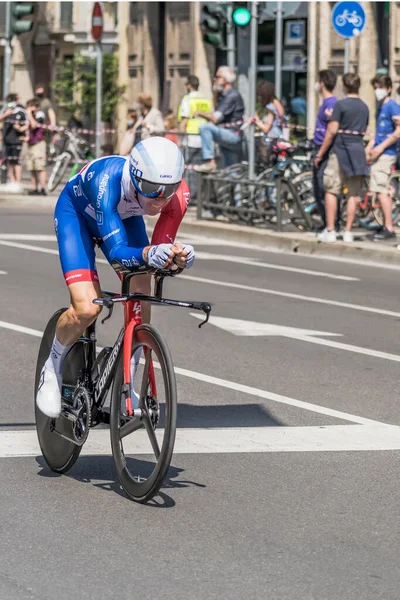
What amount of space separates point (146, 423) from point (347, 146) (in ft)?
38.6

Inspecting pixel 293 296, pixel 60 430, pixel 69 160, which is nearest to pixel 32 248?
pixel 293 296

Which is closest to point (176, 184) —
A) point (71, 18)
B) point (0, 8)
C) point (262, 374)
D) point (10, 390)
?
point (10, 390)

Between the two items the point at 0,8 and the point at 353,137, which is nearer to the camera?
the point at 353,137

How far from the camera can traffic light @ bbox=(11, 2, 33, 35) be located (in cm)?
2700

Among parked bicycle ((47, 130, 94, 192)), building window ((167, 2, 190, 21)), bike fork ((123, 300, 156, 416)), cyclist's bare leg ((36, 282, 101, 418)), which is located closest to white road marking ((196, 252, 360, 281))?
parked bicycle ((47, 130, 94, 192))

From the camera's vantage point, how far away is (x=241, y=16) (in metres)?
21.7

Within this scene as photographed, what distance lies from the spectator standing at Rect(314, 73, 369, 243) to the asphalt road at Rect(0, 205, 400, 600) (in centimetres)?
512

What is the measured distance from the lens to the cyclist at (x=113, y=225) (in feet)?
20.2

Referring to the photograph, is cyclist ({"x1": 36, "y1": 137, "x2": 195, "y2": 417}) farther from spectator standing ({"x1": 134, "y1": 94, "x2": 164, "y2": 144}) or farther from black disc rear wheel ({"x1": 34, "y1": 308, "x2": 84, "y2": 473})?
spectator standing ({"x1": 134, "y1": 94, "x2": 164, "y2": 144})

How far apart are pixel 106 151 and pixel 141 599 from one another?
25991 mm

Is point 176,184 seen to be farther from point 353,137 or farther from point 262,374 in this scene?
point 353,137

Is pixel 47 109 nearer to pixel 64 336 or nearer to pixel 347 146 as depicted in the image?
pixel 347 146

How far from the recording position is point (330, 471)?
6977mm

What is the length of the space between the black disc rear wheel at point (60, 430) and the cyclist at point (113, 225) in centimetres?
5
